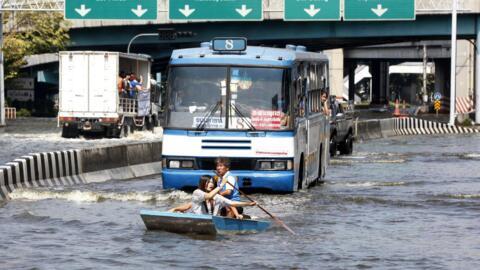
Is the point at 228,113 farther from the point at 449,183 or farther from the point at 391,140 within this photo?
the point at 391,140

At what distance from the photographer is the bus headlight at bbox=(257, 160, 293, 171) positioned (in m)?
23.2

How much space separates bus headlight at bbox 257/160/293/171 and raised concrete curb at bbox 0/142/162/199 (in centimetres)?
441

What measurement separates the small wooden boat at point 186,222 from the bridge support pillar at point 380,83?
13718 centimetres

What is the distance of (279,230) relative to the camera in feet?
62.8

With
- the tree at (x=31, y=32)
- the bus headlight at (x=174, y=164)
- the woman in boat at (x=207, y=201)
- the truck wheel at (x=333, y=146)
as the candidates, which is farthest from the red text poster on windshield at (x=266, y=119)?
the tree at (x=31, y=32)

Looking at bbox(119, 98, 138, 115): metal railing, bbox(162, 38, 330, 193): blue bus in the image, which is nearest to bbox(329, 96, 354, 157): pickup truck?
bbox(119, 98, 138, 115): metal railing

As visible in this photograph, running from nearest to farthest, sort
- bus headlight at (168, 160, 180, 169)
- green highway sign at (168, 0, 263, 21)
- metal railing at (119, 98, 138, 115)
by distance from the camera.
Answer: bus headlight at (168, 160, 180, 169) < metal railing at (119, 98, 138, 115) < green highway sign at (168, 0, 263, 21)

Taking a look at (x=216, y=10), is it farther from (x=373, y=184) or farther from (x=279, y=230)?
(x=279, y=230)

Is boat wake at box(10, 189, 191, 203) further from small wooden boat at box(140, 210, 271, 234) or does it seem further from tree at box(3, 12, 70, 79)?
tree at box(3, 12, 70, 79)

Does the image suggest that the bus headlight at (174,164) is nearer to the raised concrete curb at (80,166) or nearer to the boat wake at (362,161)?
the raised concrete curb at (80,166)

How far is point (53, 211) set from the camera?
21281mm

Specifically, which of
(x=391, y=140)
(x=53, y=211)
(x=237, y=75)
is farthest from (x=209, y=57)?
(x=391, y=140)

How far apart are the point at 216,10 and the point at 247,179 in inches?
1498

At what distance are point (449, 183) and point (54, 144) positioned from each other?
1732 cm
